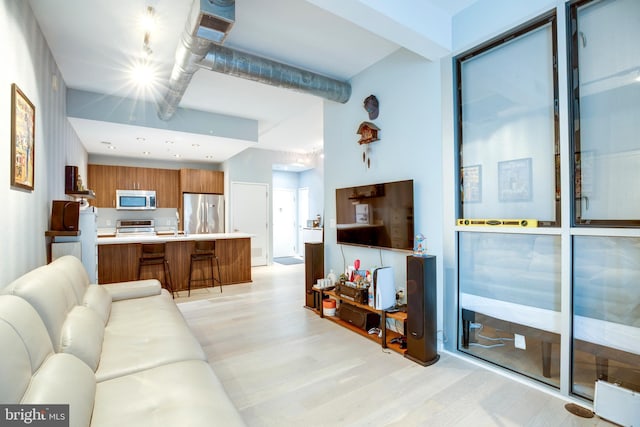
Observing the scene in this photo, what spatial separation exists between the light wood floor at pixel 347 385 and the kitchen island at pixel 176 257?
205 centimetres

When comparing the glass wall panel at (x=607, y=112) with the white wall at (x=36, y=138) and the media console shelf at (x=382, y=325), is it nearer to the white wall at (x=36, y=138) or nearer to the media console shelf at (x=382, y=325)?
the media console shelf at (x=382, y=325)

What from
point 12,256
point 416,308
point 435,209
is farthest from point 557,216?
point 12,256

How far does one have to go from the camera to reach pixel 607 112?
197 cm

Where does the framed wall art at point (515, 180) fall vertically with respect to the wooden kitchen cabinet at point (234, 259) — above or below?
above

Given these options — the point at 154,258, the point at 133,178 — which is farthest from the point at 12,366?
the point at 133,178

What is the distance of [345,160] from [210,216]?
4.51m

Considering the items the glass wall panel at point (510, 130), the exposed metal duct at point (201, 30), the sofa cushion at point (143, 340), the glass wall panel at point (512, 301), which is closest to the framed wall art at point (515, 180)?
the glass wall panel at point (510, 130)

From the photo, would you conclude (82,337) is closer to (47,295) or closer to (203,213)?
(47,295)

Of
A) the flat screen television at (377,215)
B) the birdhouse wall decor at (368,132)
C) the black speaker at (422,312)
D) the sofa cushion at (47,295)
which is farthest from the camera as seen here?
the birdhouse wall decor at (368,132)

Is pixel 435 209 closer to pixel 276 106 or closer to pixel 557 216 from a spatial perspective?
pixel 557 216

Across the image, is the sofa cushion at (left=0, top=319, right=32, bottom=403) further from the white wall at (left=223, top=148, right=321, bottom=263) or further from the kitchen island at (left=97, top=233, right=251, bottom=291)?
the white wall at (left=223, top=148, right=321, bottom=263)

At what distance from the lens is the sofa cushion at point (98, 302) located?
7.30ft

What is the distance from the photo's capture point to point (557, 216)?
216 centimetres

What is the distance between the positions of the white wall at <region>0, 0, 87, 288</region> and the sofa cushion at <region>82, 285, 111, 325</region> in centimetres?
45
